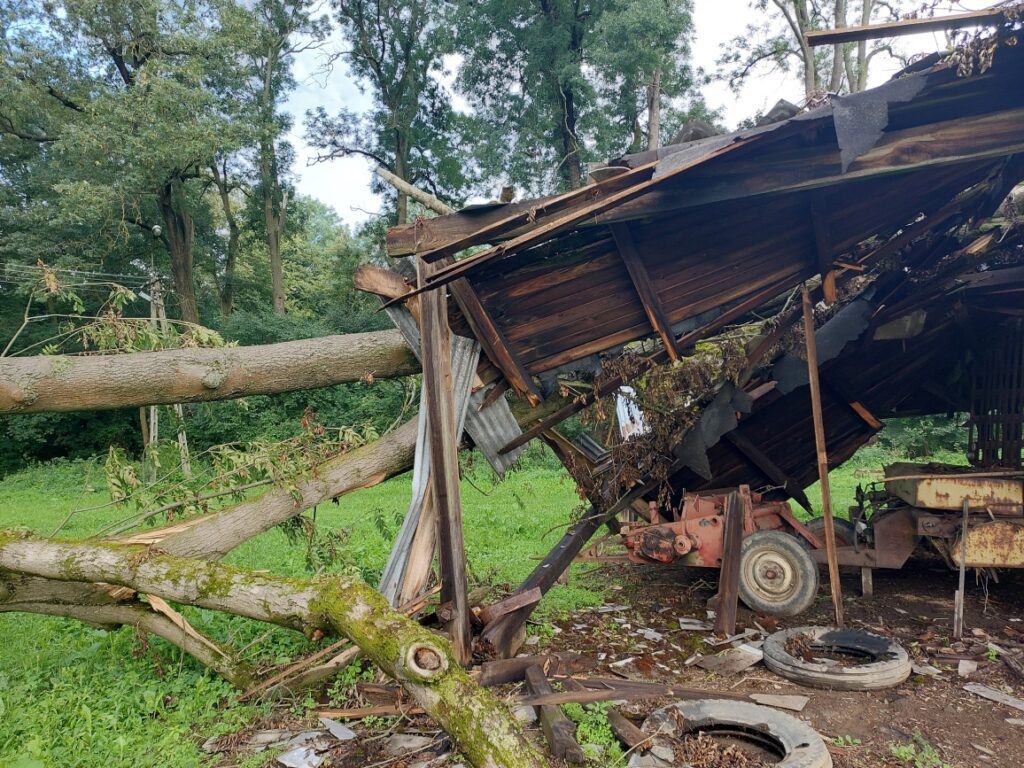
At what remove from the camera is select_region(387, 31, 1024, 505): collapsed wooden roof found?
11.9 feet

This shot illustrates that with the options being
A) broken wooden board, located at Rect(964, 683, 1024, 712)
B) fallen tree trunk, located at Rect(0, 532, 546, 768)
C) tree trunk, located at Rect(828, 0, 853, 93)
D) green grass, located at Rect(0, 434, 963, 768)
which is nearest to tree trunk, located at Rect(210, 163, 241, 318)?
green grass, located at Rect(0, 434, 963, 768)

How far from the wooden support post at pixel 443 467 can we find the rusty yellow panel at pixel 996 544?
447cm

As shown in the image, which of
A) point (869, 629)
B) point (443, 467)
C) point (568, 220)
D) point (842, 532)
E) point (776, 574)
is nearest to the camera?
point (568, 220)

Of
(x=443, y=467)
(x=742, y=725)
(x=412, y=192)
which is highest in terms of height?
(x=412, y=192)

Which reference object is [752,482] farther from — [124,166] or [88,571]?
[124,166]

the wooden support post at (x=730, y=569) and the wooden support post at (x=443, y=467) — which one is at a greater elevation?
the wooden support post at (x=443, y=467)

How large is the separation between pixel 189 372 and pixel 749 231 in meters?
4.15

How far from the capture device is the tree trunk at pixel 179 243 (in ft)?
67.7

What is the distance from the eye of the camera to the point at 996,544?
18.0ft

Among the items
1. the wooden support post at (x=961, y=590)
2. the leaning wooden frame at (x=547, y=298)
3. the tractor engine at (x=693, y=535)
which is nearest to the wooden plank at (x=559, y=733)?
the leaning wooden frame at (x=547, y=298)

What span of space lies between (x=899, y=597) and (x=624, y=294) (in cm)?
450

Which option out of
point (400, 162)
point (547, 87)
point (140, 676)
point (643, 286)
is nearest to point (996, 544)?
point (643, 286)

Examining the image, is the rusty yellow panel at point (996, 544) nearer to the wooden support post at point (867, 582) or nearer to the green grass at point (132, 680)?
the wooden support post at point (867, 582)

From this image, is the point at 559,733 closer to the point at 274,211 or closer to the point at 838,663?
the point at 838,663
